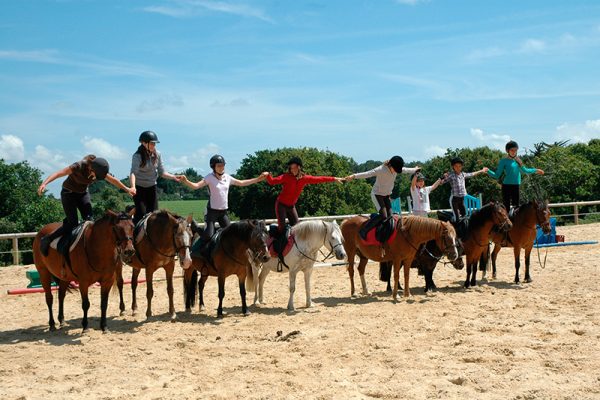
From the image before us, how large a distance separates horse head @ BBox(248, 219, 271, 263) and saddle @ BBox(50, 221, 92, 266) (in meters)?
2.47

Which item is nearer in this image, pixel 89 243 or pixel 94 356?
pixel 94 356

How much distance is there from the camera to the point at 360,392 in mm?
5652

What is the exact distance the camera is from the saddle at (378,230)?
10656 millimetres

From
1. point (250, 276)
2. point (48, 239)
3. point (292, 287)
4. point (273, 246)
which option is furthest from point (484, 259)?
point (48, 239)

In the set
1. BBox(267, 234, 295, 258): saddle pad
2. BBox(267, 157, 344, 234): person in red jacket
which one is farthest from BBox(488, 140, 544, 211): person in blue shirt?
BBox(267, 234, 295, 258): saddle pad

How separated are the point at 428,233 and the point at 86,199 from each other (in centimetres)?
589

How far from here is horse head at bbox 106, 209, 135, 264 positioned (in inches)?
314

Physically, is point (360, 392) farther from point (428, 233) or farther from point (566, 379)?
point (428, 233)

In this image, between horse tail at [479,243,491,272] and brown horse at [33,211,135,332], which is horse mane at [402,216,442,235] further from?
brown horse at [33,211,135,332]

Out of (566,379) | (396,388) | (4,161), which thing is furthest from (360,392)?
(4,161)

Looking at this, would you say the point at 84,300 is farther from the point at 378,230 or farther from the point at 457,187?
the point at 457,187

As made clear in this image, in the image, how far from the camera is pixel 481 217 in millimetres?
11773

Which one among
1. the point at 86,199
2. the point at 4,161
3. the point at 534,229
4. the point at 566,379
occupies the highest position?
the point at 4,161

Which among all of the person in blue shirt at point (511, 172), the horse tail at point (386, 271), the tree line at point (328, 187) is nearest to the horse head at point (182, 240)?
the horse tail at point (386, 271)
